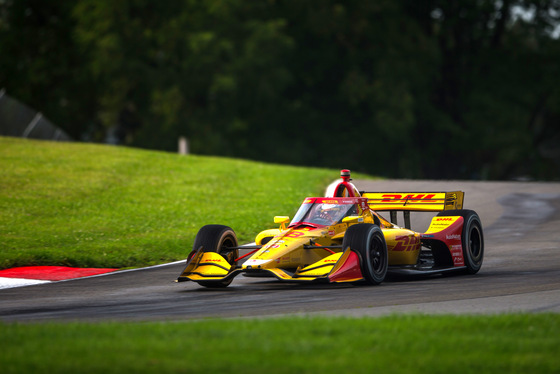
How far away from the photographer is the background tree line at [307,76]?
5072 cm

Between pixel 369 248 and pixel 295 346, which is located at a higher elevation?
pixel 369 248

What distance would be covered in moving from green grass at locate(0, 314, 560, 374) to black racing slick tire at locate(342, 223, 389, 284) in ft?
10.5

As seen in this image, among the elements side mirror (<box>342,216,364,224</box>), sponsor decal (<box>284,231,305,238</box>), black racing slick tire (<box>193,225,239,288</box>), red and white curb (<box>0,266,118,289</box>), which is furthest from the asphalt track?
side mirror (<box>342,216,364,224</box>)

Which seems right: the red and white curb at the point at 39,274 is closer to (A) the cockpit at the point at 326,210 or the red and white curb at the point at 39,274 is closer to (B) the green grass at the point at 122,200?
(B) the green grass at the point at 122,200

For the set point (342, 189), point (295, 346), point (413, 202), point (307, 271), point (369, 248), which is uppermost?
point (342, 189)

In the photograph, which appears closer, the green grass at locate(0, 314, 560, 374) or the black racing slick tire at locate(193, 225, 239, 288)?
the green grass at locate(0, 314, 560, 374)

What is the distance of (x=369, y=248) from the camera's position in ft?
38.8

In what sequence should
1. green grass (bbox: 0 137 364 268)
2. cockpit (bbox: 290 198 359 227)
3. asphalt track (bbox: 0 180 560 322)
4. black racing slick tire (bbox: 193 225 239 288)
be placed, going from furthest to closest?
green grass (bbox: 0 137 364 268) < cockpit (bbox: 290 198 359 227) < black racing slick tire (bbox: 193 225 239 288) < asphalt track (bbox: 0 180 560 322)

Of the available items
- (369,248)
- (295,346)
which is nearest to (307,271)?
(369,248)

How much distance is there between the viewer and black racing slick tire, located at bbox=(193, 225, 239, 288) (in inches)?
500

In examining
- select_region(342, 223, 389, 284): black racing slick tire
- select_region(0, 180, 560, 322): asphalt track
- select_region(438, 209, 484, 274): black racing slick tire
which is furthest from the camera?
select_region(438, 209, 484, 274): black racing slick tire

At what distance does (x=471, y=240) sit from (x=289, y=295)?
428 cm

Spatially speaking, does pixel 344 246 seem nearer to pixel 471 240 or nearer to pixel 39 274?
pixel 471 240

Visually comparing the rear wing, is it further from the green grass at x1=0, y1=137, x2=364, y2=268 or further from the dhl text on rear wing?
the green grass at x1=0, y1=137, x2=364, y2=268
